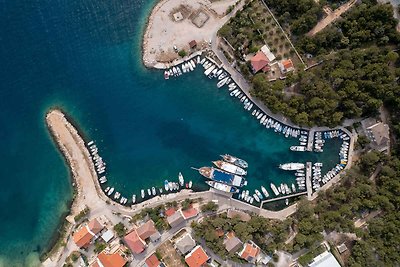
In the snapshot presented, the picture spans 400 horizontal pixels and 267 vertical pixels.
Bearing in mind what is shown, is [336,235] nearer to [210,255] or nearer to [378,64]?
[210,255]

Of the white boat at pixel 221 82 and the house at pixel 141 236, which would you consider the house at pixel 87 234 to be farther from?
the white boat at pixel 221 82

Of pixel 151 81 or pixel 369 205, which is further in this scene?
pixel 151 81

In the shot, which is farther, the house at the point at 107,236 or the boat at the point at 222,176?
the boat at the point at 222,176

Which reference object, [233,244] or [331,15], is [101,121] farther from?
[331,15]

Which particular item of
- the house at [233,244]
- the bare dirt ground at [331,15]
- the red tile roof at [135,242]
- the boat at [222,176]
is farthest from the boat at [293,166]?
the red tile roof at [135,242]

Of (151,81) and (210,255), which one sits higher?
(151,81)

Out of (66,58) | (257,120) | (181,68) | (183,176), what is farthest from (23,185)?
(257,120)
